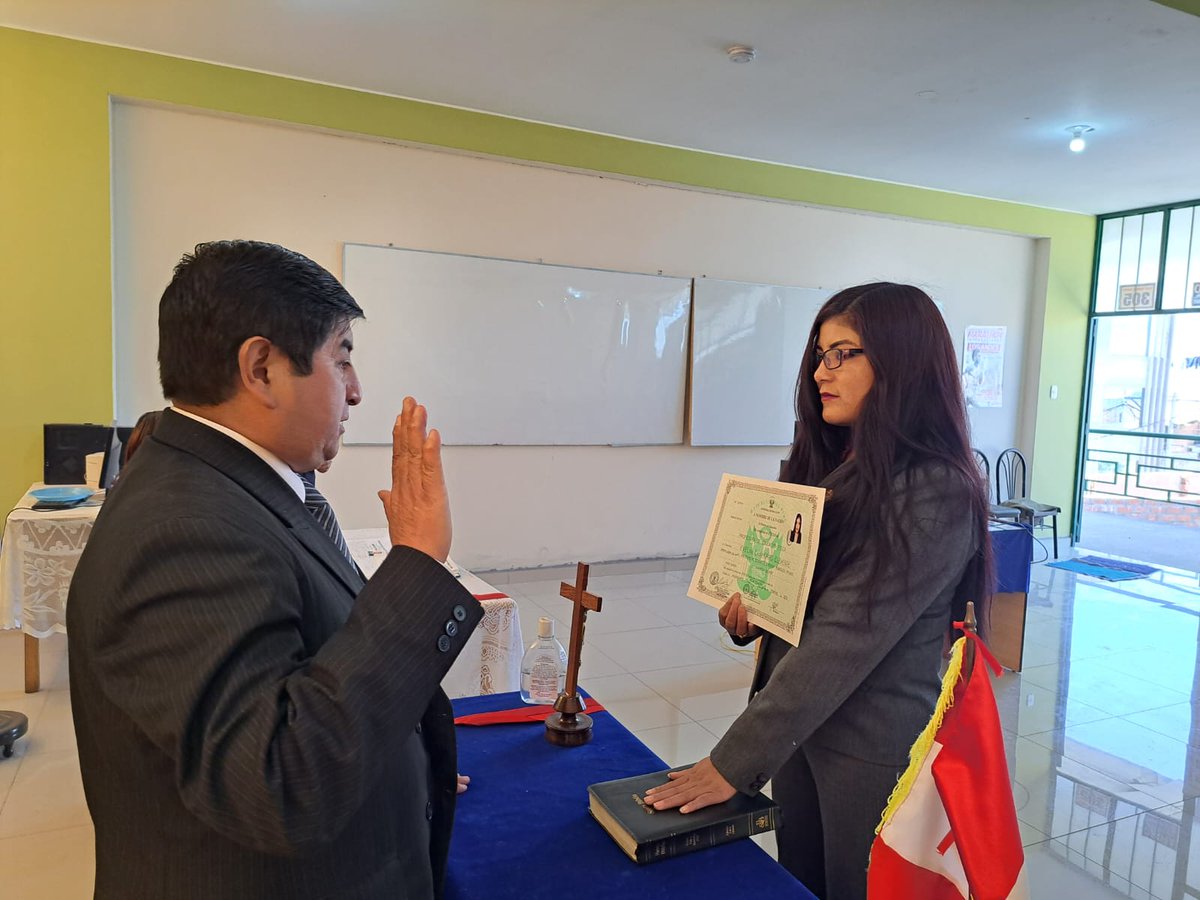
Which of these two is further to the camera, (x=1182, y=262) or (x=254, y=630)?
(x=1182, y=262)

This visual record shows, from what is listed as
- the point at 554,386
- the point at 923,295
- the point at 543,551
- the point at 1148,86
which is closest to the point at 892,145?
the point at 1148,86

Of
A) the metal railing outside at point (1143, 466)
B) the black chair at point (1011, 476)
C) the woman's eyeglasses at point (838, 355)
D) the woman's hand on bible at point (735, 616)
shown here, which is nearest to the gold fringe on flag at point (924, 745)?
the woman's hand on bible at point (735, 616)

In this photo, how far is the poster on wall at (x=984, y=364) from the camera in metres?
6.95

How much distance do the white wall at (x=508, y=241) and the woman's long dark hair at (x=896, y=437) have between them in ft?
12.9

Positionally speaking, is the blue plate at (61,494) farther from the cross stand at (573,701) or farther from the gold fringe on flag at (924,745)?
the gold fringe on flag at (924,745)

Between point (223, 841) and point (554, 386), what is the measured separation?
4642mm

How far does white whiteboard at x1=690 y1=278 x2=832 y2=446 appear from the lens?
19.0 feet

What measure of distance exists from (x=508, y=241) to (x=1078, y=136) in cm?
363

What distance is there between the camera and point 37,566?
3.16 metres

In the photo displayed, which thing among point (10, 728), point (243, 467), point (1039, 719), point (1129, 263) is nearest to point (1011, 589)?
point (1039, 719)

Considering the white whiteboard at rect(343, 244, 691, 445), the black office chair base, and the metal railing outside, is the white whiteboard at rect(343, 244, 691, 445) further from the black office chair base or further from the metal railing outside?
the metal railing outside

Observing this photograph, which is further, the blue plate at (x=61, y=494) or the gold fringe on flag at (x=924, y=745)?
the blue plate at (x=61, y=494)

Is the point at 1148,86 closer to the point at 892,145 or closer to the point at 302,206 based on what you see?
the point at 892,145

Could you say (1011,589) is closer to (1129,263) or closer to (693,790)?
(693,790)
